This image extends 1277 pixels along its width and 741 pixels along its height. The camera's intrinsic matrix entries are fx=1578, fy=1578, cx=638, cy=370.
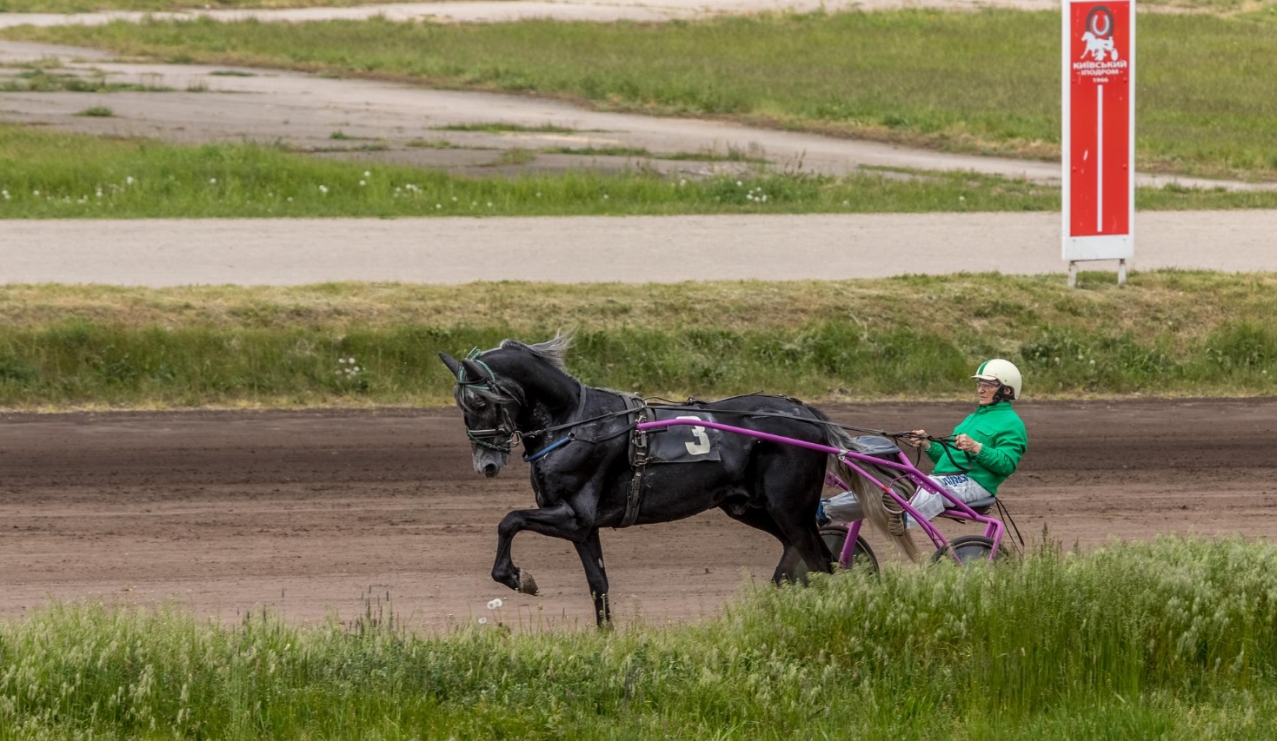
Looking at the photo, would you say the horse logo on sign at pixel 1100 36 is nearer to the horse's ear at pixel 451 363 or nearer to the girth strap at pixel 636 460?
the girth strap at pixel 636 460

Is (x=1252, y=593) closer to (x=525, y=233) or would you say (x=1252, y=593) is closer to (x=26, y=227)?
(x=525, y=233)

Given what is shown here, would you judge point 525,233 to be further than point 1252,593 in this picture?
Yes

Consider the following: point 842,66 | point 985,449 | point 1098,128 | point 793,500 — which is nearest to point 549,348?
point 793,500

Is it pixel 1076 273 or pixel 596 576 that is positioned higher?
pixel 1076 273

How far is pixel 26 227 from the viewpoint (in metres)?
16.6

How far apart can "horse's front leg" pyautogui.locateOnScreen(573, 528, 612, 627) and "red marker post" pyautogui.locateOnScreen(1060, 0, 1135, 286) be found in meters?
8.07

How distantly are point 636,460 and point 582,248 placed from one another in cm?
923

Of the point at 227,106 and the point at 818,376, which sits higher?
the point at 227,106

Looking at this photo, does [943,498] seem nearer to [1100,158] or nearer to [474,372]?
[474,372]

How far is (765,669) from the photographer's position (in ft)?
19.8

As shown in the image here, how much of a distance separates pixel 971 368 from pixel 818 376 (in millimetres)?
1294

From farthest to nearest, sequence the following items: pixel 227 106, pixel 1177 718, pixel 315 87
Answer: pixel 315 87 < pixel 227 106 < pixel 1177 718

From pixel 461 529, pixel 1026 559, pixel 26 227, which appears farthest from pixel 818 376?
pixel 26 227

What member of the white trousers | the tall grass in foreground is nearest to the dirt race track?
the white trousers
